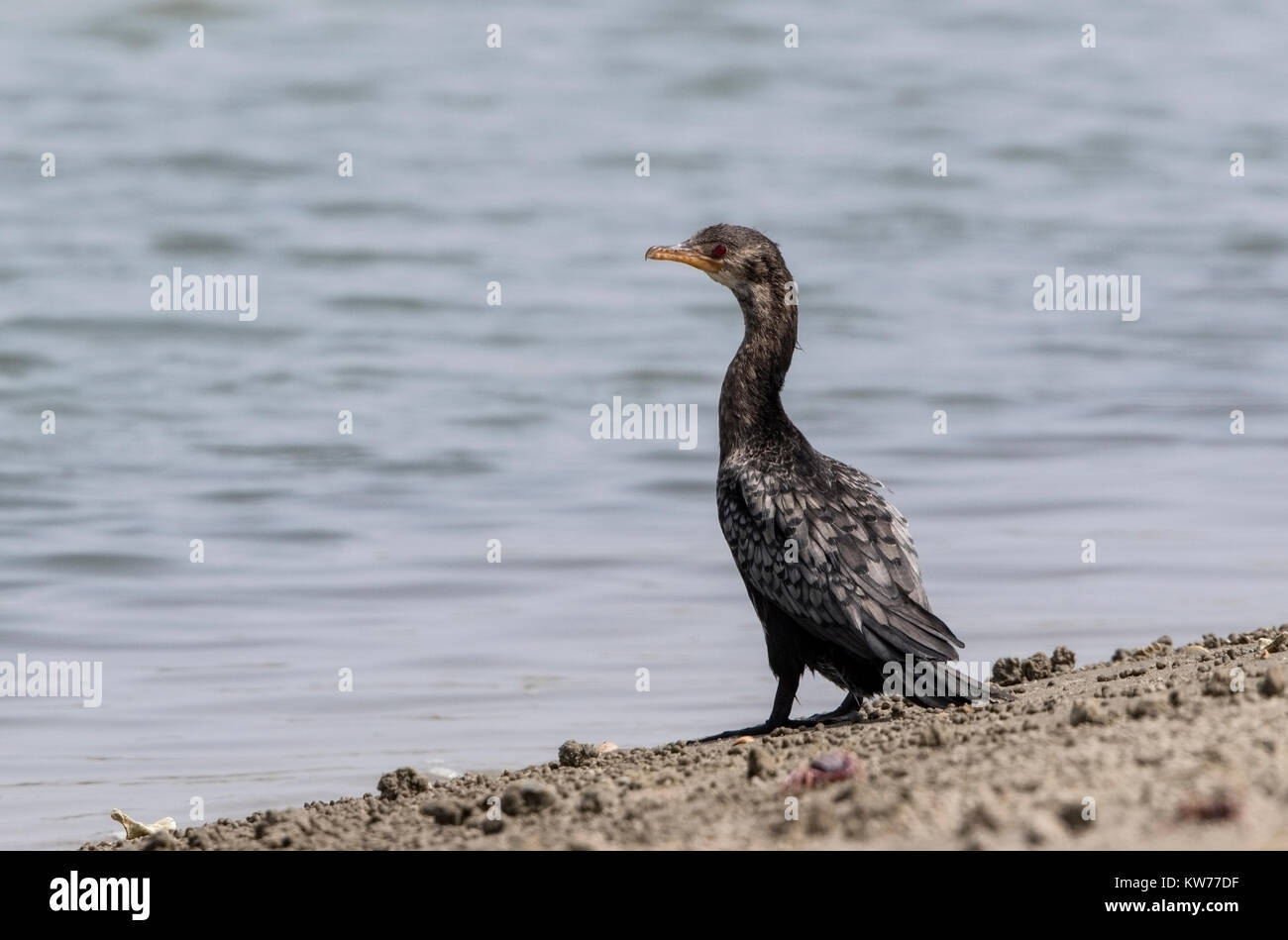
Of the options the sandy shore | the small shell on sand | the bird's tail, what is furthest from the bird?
the small shell on sand

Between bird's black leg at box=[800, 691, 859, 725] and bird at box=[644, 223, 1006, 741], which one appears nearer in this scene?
bird at box=[644, 223, 1006, 741]

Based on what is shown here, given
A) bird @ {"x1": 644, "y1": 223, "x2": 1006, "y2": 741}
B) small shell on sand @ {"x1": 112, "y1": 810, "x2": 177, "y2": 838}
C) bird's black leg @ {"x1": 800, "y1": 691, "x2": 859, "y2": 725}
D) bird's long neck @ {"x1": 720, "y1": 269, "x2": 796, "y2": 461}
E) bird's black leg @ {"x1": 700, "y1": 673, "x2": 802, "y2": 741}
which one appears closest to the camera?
small shell on sand @ {"x1": 112, "y1": 810, "x2": 177, "y2": 838}

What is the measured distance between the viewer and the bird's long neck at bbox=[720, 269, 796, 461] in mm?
7809

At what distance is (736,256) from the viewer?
8.11m

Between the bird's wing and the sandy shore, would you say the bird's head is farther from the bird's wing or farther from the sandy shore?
the sandy shore

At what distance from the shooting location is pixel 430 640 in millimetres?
9391

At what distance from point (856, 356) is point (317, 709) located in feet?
30.3

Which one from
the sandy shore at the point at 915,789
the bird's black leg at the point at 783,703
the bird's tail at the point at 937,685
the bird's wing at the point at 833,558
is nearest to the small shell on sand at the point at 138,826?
the sandy shore at the point at 915,789

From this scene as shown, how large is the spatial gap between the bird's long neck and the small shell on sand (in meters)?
2.73

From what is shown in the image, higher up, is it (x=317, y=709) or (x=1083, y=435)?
(x=1083, y=435)

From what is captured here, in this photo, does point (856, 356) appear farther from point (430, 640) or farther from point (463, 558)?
point (430, 640)

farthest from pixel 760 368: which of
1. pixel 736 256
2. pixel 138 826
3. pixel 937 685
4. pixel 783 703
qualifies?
pixel 138 826

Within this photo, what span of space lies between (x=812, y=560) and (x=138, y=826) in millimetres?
2656

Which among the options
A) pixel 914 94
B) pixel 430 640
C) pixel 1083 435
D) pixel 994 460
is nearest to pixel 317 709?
pixel 430 640
